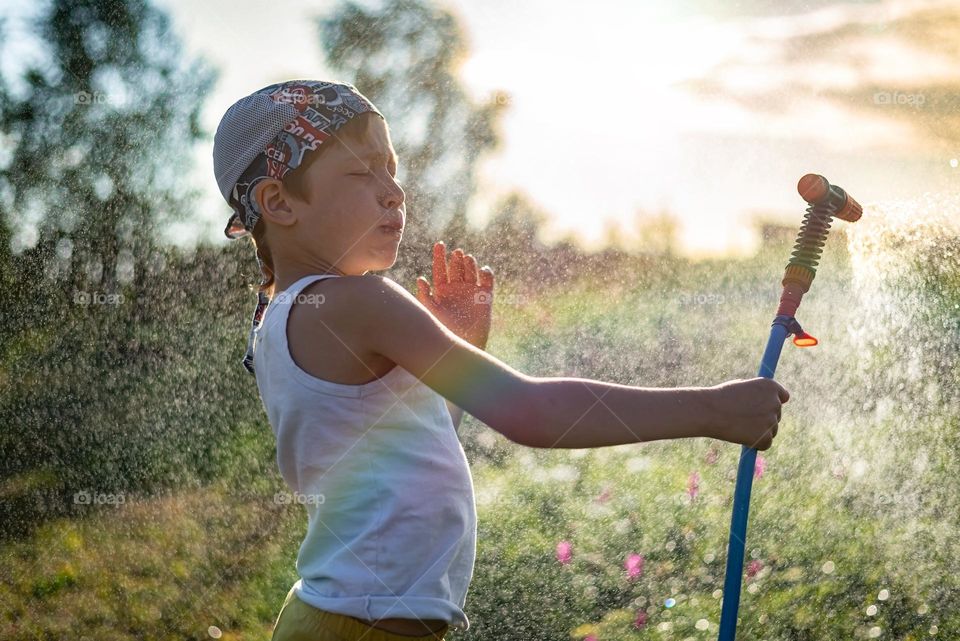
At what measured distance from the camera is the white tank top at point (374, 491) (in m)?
1.49

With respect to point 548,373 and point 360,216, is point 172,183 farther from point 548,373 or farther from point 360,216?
point 360,216

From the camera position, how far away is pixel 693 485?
3.75m

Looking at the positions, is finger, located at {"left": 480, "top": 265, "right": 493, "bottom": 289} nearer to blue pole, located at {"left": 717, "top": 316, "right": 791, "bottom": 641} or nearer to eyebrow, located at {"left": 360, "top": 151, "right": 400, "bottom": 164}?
eyebrow, located at {"left": 360, "top": 151, "right": 400, "bottom": 164}

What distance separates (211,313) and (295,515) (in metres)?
1.43

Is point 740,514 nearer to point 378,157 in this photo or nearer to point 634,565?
point 378,157

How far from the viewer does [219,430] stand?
15.1 feet

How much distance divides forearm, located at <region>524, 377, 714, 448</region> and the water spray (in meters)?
0.30

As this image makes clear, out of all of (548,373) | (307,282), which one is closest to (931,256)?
(548,373)

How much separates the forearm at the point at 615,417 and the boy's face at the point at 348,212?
465 millimetres
